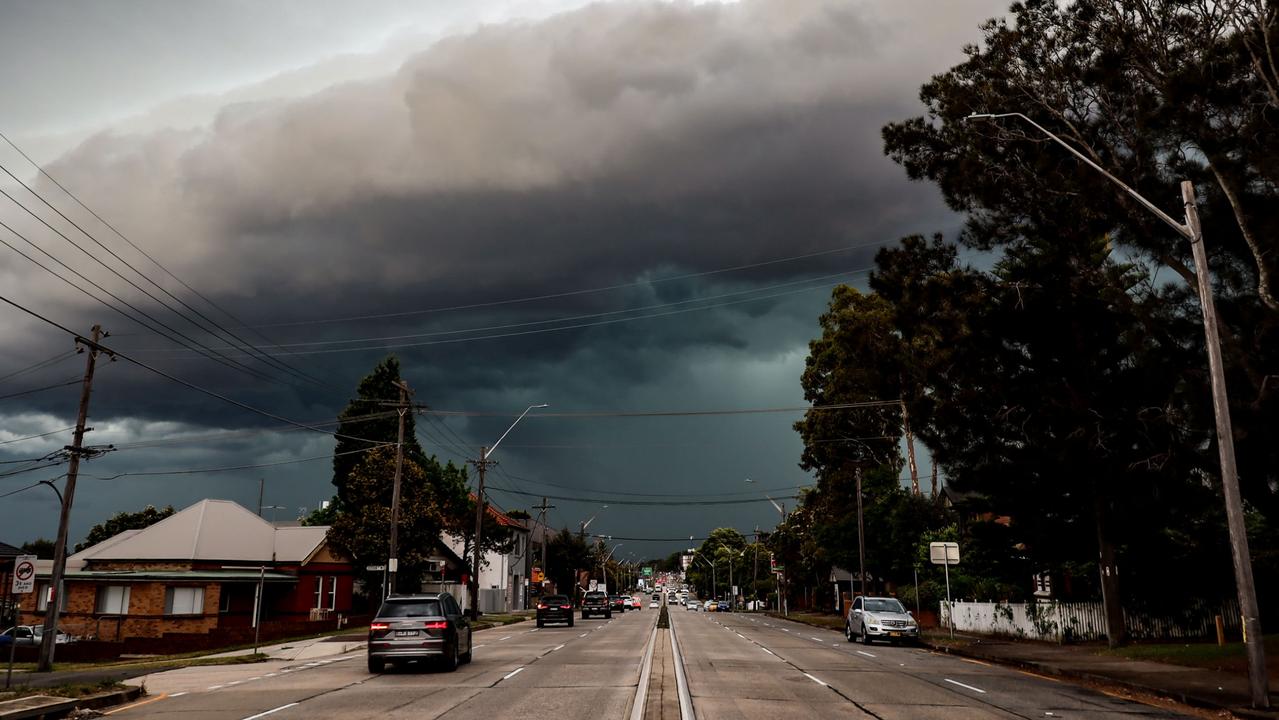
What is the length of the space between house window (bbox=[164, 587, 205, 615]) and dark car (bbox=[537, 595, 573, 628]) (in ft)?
52.1

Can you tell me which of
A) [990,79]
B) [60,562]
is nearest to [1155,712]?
[990,79]

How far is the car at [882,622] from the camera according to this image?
3358 centimetres

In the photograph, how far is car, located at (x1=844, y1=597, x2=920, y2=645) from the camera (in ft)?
110

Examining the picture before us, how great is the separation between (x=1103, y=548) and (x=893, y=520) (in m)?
22.9

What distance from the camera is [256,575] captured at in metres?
45.2

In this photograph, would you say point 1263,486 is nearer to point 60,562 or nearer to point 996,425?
point 996,425

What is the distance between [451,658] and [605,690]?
5968 mm

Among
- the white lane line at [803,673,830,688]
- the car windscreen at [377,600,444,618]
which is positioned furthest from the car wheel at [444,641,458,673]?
the white lane line at [803,673,830,688]

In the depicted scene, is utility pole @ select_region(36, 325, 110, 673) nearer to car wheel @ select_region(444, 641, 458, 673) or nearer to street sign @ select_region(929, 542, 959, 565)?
car wheel @ select_region(444, 641, 458, 673)

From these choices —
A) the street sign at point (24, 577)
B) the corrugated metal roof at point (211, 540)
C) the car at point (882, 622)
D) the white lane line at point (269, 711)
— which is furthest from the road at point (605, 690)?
the corrugated metal roof at point (211, 540)

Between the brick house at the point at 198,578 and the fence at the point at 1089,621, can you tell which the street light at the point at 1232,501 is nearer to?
the fence at the point at 1089,621

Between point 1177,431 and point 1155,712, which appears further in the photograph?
point 1177,431

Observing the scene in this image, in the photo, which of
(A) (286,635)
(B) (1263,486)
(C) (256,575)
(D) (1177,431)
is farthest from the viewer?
(C) (256,575)

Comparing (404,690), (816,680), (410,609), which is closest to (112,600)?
(410,609)
